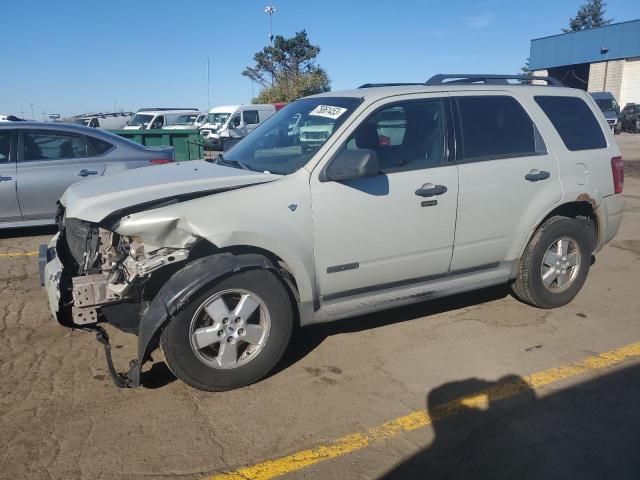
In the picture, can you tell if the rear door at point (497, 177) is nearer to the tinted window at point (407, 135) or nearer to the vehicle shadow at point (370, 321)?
the tinted window at point (407, 135)

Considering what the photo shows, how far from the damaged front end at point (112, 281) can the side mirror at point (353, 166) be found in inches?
40.6

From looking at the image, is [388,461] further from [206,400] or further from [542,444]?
[206,400]

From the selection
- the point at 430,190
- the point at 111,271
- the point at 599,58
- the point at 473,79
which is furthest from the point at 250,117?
the point at 599,58

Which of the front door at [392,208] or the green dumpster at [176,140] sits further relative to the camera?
the green dumpster at [176,140]

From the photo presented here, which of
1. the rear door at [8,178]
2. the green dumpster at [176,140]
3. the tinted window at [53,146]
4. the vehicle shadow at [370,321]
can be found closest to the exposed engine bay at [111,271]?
the vehicle shadow at [370,321]

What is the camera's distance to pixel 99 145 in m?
7.49

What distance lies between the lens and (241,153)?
15.2 ft

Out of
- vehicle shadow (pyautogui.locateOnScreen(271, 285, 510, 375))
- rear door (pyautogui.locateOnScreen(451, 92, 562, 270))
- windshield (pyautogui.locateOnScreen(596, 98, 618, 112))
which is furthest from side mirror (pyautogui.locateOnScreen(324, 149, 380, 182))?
windshield (pyautogui.locateOnScreen(596, 98, 618, 112))

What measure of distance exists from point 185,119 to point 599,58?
31.8 m

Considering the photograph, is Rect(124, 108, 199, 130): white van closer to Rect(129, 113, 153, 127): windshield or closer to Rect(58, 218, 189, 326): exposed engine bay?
Rect(129, 113, 153, 127): windshield

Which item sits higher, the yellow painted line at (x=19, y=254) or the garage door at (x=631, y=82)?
the garage door at (x=631, y=82)

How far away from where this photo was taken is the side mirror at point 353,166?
3.64 meters

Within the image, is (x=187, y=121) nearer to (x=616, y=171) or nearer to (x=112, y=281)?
(x=616, y=171)

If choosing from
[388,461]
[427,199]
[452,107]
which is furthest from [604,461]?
[452,107]
